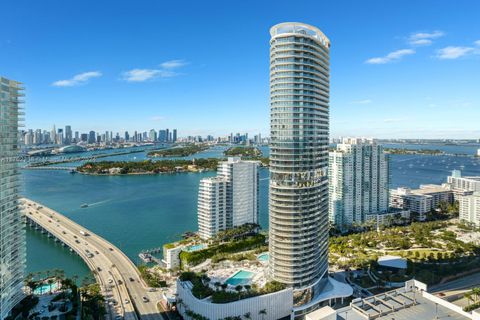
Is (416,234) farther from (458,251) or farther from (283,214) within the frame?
(283,214)

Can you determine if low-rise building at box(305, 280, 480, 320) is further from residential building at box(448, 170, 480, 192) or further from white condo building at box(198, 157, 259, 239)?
residential building at box(448, 170, 480, 192)

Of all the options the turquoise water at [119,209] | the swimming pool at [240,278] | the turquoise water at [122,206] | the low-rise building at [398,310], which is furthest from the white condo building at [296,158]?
the turquoise water at [122,206]

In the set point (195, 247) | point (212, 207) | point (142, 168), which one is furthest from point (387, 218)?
point (142, 168)

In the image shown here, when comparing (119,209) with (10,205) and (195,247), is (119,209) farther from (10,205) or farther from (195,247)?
(10,205)

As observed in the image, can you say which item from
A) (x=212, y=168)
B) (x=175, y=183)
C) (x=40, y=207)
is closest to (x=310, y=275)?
(x=40, y=207)

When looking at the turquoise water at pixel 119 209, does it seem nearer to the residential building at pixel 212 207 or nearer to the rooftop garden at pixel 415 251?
the residential building at pixel 212 207

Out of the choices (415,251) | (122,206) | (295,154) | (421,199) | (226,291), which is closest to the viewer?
(226,291)
